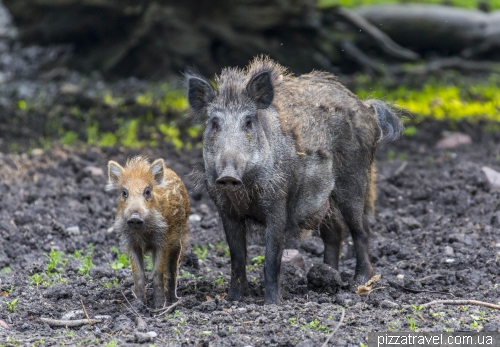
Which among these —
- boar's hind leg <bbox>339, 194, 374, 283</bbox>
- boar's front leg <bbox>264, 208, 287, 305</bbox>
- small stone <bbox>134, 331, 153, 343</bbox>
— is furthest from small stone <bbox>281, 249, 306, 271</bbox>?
small stone <bbox>134, 331, 153, 343</bbox>

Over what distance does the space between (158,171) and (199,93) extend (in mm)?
775

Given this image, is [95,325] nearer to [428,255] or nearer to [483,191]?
[428,255]

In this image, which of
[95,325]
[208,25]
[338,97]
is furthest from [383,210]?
[208,25]

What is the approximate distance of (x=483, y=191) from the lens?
32.4 feet

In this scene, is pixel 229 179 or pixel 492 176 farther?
pixel 492 176

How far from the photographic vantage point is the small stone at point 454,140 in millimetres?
12336

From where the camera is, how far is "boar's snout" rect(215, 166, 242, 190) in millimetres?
6008

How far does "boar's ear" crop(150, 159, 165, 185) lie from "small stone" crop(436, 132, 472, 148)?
6415 mm

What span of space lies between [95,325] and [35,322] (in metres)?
0.51

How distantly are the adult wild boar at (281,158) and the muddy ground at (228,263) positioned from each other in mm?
485

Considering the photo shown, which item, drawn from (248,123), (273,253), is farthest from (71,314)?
(248,123)

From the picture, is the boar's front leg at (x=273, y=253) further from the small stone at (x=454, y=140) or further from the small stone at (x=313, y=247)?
the small stone at (x=454, y=140)

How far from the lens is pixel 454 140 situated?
1246cm

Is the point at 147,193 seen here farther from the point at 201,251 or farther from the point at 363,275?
the point at 363,275
